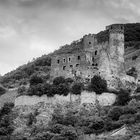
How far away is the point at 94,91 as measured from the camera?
57.4 metres

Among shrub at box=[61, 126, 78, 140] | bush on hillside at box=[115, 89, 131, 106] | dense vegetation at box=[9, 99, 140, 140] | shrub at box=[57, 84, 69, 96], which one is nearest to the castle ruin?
shrub at box=[57, 84, 69, 96]

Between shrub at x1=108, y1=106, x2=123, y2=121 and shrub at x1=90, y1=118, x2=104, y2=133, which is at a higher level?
shrub at x1=108, y1=106, x2=123, y2=121

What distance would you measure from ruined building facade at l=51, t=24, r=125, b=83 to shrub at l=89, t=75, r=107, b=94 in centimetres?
134

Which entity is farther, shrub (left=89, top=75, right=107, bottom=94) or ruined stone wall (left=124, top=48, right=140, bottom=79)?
ruined stone wall (left=124, top=48, right=140, bottom=79)

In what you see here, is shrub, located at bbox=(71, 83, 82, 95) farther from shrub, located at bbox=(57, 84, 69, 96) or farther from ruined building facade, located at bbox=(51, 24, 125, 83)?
ruined building facade, located at bbox=(51, 24, 125, 83)

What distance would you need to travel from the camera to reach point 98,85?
57562 millimetres

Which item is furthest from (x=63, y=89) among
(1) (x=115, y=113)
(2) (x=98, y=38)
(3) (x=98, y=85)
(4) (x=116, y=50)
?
(2) (x=98, y=38)

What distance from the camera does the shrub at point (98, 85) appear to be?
57.4 m

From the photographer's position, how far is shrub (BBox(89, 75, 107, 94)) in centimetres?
5744

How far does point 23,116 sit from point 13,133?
2631mm

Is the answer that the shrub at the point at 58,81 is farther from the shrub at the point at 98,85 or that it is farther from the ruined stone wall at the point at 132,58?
the ruined stone wall at the point at 132,58

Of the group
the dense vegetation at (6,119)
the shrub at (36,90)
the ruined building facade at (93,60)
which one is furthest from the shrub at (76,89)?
the dense vegetation at (6,119)

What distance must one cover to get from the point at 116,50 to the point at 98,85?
589 centimetres

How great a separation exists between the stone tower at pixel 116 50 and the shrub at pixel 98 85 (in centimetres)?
268
